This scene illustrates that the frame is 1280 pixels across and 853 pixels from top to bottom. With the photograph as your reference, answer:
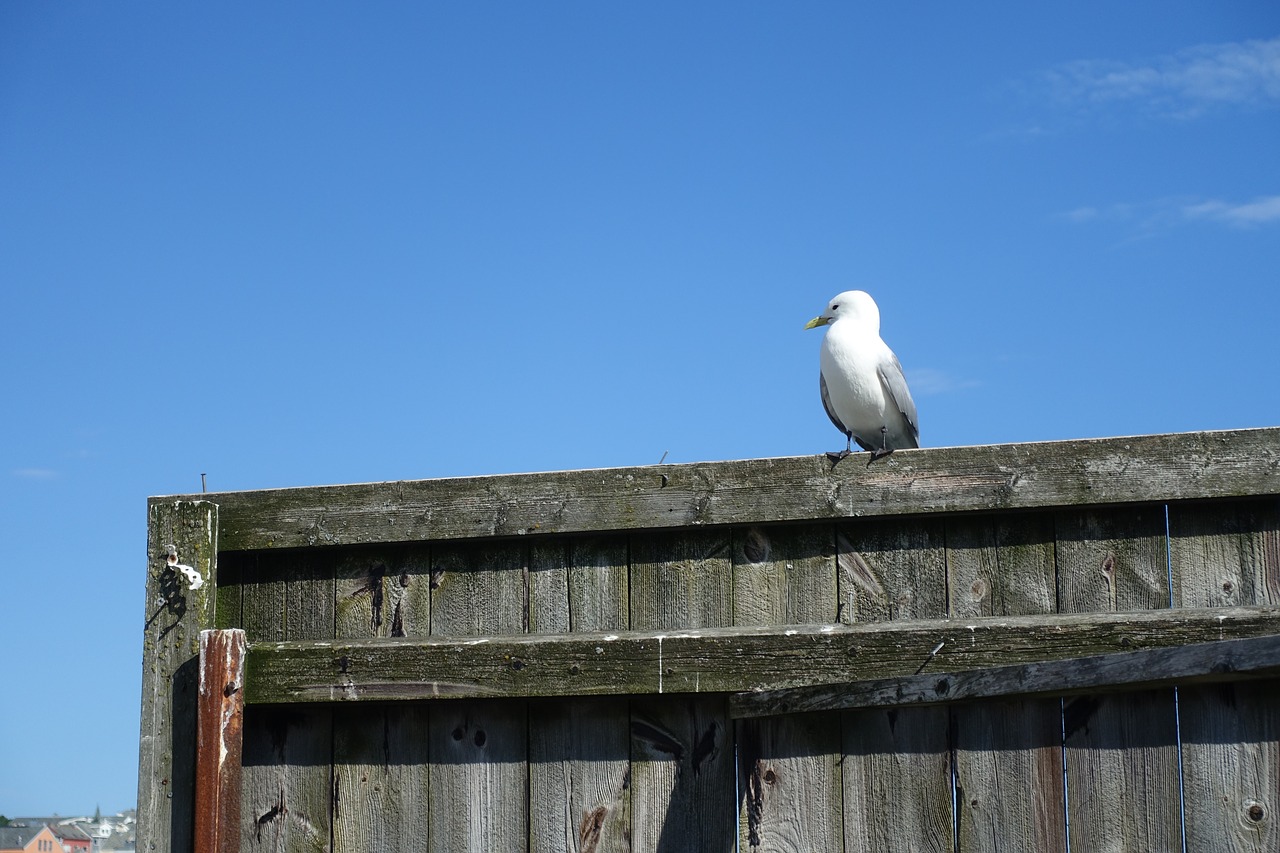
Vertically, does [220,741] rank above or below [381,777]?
above

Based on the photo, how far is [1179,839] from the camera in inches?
124

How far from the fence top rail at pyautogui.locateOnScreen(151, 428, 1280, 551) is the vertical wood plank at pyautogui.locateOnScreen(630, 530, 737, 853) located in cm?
14

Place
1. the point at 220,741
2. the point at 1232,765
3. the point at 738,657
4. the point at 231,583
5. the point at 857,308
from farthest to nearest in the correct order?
the point at 857,308 < the point at 231,583 < the point at 220,741 < the point at 738,657 < the point at 1232,765

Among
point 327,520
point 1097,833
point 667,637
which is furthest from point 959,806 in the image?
point 327,520

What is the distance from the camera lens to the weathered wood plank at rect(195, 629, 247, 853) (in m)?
3.73

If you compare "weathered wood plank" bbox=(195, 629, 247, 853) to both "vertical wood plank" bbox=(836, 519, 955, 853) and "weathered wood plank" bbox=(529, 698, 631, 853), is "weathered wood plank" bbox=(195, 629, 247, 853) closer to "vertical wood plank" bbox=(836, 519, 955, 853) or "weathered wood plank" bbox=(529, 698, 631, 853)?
"weathered wood plank" bbox=(529, 698, 631, 853)

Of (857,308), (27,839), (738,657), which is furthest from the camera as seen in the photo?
(27,839)

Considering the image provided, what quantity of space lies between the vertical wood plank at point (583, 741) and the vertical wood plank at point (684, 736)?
46 millimetres

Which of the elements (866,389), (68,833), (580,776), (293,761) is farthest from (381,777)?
(68,833)

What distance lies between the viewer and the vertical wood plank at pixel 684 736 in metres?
3.53

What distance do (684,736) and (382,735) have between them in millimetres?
924

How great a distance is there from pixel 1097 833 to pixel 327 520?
2362mm

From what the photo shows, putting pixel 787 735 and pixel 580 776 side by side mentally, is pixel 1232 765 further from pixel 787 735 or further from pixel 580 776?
pixel 580 776

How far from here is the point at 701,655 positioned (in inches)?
138
